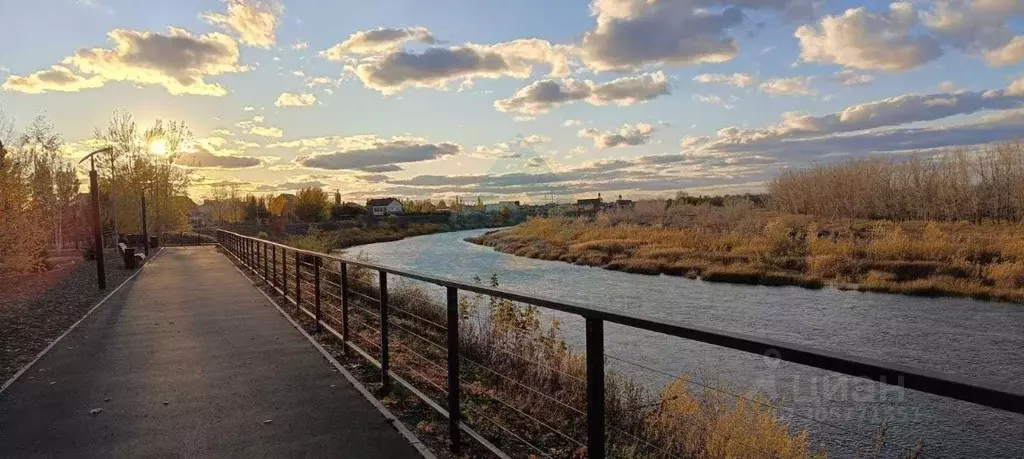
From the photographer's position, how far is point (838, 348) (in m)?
14.2

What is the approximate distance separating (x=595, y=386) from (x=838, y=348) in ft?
43.6

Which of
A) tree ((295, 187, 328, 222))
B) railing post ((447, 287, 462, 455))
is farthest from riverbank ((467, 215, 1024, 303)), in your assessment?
tree ((295, 187, 328, 222))

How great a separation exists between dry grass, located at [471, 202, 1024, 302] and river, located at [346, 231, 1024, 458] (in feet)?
4.50

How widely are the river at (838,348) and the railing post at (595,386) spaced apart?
46 centimetres

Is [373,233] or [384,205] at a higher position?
[384,205]

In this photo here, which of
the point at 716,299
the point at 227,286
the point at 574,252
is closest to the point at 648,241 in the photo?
the point at 574,252

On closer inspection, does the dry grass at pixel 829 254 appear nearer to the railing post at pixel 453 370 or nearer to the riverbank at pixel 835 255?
the riverbank at pixel 835 255

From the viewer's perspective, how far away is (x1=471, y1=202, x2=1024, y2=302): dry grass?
22.2 m

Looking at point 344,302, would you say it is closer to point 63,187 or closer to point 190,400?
point 190,400

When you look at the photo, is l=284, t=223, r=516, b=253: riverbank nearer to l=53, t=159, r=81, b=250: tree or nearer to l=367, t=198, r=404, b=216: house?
l=53, t=159, r=81, b=250: tree

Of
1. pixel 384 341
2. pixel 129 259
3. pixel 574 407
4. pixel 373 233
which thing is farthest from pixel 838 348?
pixel 373 233

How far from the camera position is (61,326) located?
34.5ft

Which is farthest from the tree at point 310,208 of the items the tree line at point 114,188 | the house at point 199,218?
the tree line at point 114,188

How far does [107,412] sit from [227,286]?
10866 mm
